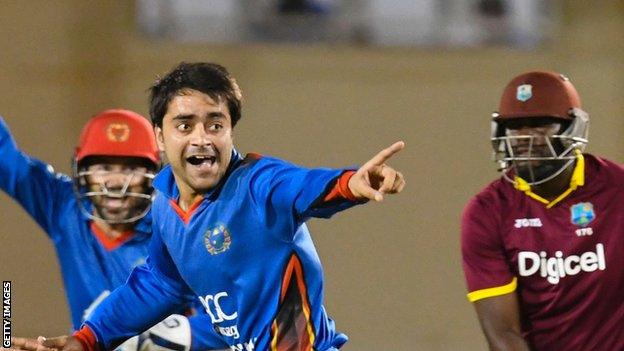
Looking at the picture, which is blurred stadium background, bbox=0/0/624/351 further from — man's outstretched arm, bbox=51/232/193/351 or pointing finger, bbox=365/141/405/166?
pointing finger, bbox=365/141/405/166

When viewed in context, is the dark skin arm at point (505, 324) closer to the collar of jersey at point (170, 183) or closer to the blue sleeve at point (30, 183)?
the collar of jersey at point (170, 183)

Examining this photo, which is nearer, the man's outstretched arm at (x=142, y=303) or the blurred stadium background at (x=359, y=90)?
the man's outstretched arm at (x=142, y=303)

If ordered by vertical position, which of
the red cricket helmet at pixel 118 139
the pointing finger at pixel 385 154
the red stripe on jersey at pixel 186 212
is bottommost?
the red stripe on jersey at pixel 186 212

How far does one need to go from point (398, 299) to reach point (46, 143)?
2044mm

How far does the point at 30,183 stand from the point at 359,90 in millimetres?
2735

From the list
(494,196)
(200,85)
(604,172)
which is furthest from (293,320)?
(604,172)

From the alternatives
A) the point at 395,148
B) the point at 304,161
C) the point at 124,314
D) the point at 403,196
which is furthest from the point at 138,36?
the point at 395,148

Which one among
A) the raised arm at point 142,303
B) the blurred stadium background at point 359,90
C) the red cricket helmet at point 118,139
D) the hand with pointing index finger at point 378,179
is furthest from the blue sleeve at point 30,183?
the blurred stadium background at point 359,90

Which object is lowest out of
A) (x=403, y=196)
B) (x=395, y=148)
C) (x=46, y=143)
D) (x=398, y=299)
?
(x=398, y=299)

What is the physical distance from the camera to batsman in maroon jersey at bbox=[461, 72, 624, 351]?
12.1 feet

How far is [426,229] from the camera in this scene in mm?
7141

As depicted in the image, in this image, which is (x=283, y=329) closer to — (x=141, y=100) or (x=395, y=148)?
(x=395, y=148)

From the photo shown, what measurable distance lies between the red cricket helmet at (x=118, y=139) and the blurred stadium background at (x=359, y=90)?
2.19 m

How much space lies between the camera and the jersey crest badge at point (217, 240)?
3.36 metres
